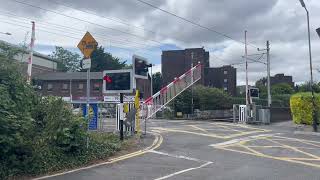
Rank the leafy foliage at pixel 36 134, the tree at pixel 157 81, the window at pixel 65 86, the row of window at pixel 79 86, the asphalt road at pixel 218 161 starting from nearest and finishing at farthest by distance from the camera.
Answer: the leafy foliage at pixel 36 134
the asphalt road at pixel 218 161
the row of window at pixel 79 86
the window at pixel 65 86
the tree at pixel 157 81

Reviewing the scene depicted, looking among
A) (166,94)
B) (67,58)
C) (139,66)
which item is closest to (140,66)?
(139,66)

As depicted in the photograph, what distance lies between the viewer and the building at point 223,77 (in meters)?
96.5

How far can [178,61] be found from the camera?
92500mm

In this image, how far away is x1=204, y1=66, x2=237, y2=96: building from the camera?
9650cm

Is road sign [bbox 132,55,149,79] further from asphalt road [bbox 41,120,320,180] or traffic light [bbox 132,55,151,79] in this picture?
asphalt road [bbox 41,120,320,180]

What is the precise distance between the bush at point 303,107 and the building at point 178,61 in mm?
58567

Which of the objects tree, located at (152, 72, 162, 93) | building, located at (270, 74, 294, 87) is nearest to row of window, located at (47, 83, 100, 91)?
tree, located at (152, 72, 162, 93)

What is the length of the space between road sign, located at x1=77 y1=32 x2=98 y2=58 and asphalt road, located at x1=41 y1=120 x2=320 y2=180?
3548mm

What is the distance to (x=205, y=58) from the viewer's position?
309 feet

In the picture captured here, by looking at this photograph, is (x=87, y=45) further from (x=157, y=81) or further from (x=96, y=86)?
(x=157, y=81)

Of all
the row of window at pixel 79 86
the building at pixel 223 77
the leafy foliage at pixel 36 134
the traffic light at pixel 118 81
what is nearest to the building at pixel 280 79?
the building at pixel 223 77

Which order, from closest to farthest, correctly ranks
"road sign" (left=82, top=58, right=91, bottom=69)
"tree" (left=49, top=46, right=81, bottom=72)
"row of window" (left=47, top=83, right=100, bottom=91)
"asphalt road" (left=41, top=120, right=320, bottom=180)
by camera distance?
1. "asphalt road" (left=41, top=120, right=320, bottom=180)
2. "road sign" (left=82, top=58, right=91, bottom=69)
3. "row of window" (left=47, top=83, right=100, bottom=91)
4. "tree" (left=49, top=46, right=81, bottom=72)

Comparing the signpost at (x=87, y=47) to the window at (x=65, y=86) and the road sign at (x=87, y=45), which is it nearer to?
the road sign at (x=87, y=45)

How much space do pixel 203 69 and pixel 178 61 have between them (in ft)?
18.7
